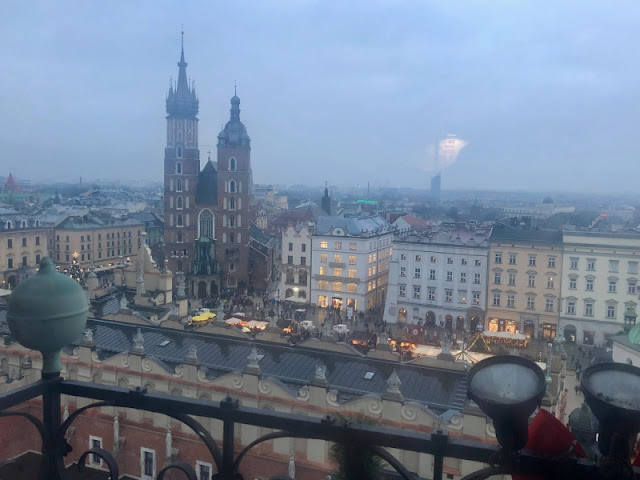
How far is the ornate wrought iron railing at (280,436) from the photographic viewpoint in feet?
9.15

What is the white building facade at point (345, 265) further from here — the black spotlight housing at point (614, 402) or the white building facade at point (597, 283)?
the black spotlight housing at point (614, 402)

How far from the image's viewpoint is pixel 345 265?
5341 cm

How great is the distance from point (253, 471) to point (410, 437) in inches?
583

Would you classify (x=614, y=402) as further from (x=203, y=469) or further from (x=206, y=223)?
(x=206, y=223)

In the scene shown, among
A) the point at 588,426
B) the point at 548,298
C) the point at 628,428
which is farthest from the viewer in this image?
the point at 548,298

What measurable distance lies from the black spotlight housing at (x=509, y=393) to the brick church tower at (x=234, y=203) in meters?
62.6

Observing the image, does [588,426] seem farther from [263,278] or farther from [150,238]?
[150,238]

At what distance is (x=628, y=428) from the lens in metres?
2.68

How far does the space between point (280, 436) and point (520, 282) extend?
4535cm

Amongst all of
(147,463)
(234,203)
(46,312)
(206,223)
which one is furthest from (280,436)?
(206,223)

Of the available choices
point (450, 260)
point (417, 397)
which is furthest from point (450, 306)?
point (417, 397)

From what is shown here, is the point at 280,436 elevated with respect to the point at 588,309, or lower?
elevated

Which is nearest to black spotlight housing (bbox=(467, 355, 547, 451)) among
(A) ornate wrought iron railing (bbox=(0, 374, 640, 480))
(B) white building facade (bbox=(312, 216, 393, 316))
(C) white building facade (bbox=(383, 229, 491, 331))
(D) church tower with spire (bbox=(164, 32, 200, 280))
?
(A) ornate wrought iron railing (bbox=(0, 374, 640, 480))

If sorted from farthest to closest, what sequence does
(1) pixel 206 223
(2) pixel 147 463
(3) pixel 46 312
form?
1. (1) pixel 206 223
2. (2) pixel 147 463
3. (3) pixel 46 312
